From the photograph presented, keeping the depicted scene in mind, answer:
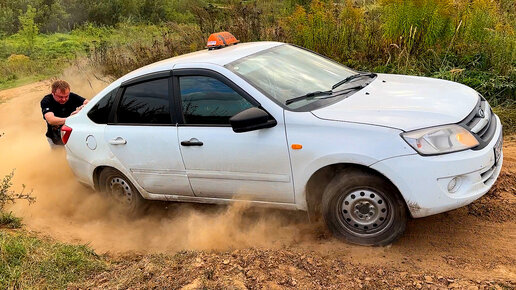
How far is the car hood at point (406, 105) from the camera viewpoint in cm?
375

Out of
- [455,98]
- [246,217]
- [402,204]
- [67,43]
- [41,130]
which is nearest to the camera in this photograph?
[402,204]

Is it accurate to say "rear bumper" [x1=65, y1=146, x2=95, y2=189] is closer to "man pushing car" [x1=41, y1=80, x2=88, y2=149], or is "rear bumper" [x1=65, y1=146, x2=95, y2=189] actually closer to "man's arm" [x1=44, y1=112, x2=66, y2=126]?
"man's arm" [x1=44, y1=112, x2=66, y2=126]

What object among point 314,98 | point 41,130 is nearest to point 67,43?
point 41,130

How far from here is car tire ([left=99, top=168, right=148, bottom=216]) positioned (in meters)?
5.40

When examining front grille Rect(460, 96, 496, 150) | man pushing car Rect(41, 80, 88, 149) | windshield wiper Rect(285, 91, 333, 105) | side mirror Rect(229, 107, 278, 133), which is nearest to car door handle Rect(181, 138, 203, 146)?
side mirror Rect(229, 107, 278, 133)

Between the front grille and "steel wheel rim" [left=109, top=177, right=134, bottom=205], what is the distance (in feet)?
11.6

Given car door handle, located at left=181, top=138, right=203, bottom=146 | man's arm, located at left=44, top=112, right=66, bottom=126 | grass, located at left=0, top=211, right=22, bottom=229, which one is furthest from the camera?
man's arm, located at left=44, top=112, right=66, bottom=126

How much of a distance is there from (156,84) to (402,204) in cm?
268

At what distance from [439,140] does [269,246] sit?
1.73 m

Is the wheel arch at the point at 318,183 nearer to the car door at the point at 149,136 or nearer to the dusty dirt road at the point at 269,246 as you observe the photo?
the dusty dirt road at the point at 269,246

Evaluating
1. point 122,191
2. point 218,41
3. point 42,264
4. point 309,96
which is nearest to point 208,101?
point 309,96

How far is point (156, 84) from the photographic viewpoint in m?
4.95

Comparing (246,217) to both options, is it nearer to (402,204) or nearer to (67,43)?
(402,204)

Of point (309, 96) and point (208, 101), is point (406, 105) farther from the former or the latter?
point (208, 101)
